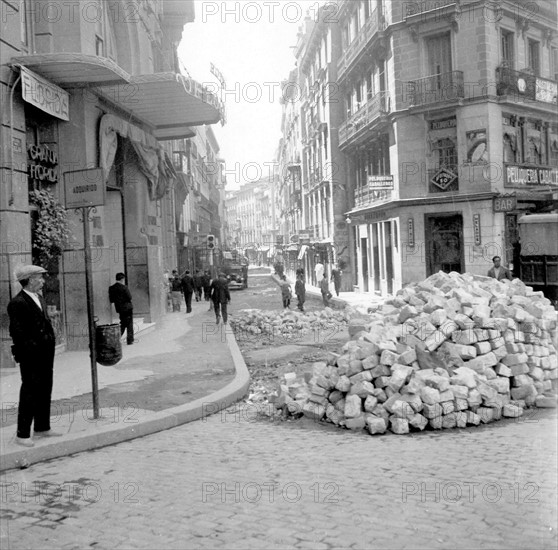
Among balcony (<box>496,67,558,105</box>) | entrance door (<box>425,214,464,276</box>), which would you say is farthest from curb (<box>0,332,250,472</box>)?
balcony (<box>496,67,558,105</box>)

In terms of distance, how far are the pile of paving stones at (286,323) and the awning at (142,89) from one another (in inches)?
225

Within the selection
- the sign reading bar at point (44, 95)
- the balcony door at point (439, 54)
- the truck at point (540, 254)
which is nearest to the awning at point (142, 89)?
the sign reading bar at point (44, 95)

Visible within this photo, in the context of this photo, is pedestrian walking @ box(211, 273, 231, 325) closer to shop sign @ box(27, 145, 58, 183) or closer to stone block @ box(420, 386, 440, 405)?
shop sign @ box(27, 145, 58, 183)

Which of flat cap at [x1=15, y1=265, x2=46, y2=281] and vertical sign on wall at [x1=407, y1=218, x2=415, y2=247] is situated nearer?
flat cap at [x1=15, y1=265, x2=46, y2=281]

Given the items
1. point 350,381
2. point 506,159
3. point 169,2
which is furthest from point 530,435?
point 169,2

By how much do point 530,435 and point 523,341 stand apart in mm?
2103

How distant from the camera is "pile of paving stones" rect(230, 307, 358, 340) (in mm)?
16703

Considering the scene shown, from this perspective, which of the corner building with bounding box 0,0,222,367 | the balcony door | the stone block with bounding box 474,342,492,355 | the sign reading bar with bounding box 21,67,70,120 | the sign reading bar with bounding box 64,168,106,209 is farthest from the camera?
the balcony door

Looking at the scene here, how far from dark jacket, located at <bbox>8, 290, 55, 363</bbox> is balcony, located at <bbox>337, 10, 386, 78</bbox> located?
24226 millimetres

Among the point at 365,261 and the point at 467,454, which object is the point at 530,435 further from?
the point at 365,261

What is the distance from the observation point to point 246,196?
148 m

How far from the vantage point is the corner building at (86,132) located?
10266mm

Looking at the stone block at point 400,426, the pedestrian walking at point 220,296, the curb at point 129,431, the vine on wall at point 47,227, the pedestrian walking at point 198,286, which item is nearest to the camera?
the curb at point 129,431

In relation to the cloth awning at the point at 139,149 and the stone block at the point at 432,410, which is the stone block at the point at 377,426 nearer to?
the stone block at the point at 432,410
